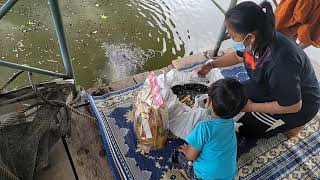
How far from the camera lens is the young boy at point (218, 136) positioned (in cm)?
148

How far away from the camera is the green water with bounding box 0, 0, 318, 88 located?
3199 mm

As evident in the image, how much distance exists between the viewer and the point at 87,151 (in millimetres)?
2133

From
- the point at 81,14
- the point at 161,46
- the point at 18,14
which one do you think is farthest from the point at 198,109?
the point at 18,14

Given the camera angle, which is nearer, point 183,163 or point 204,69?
point 183,163

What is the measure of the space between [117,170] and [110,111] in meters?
0.50

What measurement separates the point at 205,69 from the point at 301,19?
0.84 m

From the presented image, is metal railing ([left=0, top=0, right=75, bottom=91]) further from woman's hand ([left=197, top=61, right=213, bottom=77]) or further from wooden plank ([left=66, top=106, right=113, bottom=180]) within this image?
woman's hand ([left=197, top=61, right=213, bottom=77])

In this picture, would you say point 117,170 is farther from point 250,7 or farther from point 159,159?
point 250,7

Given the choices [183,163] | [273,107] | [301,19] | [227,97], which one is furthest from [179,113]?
[301,19]

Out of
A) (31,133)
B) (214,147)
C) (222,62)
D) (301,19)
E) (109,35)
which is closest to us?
(214,147)

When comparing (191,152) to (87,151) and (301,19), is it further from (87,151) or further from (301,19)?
(301,19)

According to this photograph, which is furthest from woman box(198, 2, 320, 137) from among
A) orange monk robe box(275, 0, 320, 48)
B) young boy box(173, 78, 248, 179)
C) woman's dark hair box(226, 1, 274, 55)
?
orange monk robe box(275, 0, 320, 48)

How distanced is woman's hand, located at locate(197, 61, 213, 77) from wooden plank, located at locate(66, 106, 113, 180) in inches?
32.4

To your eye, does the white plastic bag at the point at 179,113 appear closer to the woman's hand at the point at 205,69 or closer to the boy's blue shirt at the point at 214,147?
the woman's hand at the point at 205,69
